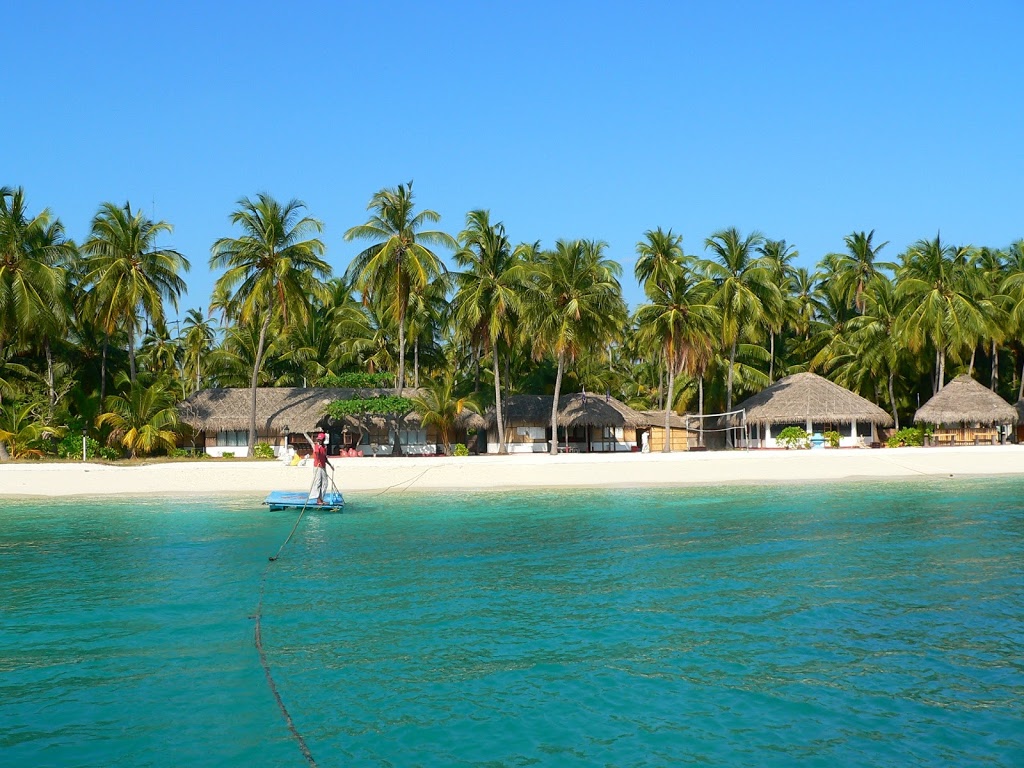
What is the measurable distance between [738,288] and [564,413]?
9628 millimetres

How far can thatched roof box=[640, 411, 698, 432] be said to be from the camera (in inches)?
1619

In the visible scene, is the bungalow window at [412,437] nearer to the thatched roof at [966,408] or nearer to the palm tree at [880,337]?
the palm tree at [880,337]

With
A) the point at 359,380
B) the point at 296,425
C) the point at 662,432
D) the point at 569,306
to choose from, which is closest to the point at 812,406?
the point at 662,432

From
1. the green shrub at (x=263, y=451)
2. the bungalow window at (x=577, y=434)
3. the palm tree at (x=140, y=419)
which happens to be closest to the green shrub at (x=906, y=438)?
the bungalow window at (x=577, y=434)

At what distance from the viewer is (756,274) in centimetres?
4116

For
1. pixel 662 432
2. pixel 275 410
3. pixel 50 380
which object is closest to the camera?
pixel 50 380

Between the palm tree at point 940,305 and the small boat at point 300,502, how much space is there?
2916cm

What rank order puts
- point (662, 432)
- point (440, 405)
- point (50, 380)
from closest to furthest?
point (50, 380) → point (440, 405) → point (662, 432)

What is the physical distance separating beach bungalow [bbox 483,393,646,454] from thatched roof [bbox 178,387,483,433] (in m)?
1.36

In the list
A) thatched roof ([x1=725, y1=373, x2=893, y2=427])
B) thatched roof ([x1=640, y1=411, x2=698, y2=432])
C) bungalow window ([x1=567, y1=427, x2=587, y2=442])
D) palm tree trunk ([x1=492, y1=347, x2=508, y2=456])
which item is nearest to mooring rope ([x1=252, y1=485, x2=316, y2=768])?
palm tree trunk ([x1=492, y1=347, x2=508, y2=456])

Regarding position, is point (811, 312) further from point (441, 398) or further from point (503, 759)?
point (503, 759)

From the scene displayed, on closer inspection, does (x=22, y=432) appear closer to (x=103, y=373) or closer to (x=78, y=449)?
(x=78, y=449)

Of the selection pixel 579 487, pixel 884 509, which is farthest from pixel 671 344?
pixel 884 509

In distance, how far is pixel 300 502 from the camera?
1914cm
